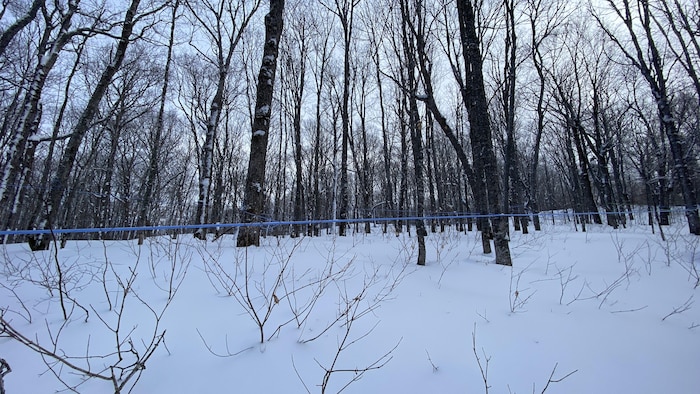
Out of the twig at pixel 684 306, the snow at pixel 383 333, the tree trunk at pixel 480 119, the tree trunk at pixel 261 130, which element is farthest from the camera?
the tree trunk at pixel 261 130

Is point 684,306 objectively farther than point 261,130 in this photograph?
No

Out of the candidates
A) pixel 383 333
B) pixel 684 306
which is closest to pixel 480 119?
pixel 684 306

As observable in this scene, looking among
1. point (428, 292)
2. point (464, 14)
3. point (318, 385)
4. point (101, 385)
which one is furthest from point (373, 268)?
point (464, 14)

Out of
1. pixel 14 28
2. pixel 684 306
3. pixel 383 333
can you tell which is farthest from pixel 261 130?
pixel 684 306

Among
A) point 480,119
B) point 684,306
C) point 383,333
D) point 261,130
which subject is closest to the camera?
point 383,333

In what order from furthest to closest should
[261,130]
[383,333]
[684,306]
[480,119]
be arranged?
[261,130] < [480,119] < [684,306] < [383,333]

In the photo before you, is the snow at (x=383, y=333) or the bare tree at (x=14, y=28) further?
the bare tree at (x=14, y=28)

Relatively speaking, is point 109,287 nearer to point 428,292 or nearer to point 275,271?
point 275,271

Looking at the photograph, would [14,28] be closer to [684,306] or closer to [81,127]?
[81,127]

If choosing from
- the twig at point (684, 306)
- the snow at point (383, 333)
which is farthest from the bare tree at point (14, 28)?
the twig at point (684, 306)

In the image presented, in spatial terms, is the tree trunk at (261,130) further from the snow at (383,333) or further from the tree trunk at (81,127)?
the tree trunk at (81,127)

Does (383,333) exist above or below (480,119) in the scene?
below

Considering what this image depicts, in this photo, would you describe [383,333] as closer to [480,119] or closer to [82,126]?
[480,119]

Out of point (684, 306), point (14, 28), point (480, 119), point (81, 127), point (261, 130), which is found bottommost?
point (684, 306)
